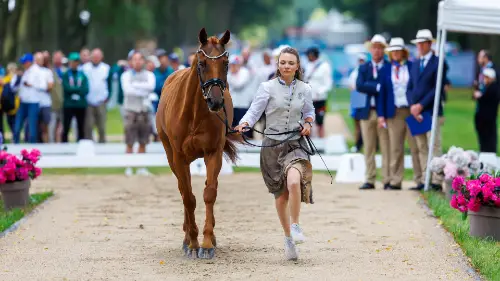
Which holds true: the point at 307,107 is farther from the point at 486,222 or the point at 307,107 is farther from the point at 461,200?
the point at 486,222

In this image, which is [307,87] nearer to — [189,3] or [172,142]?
[172,142]

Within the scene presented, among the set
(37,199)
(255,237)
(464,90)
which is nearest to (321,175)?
(37,199)

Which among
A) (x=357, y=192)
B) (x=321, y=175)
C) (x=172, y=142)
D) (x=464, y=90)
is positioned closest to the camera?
(x=172, y=142)

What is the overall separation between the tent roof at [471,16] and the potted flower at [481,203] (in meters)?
3.62

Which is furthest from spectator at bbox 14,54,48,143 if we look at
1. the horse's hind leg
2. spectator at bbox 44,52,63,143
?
the horse's hind leg

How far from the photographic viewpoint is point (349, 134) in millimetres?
31219

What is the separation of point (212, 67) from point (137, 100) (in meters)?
10.1

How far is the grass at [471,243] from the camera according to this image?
34.8ft

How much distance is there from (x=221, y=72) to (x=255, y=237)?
2422 millimetres

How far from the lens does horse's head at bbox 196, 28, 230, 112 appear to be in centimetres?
1090

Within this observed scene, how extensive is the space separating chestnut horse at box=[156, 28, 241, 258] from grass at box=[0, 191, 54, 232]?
2365 millimetres

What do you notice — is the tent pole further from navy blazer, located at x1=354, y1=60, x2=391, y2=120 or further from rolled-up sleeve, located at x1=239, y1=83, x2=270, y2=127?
rolled-up sleeve, located at x1=239, y1=83, x2=270, y2=127

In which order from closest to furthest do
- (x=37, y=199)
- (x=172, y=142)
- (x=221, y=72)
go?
(x=221, y=72) → (x=172, y=142) → (x=37, y=199)

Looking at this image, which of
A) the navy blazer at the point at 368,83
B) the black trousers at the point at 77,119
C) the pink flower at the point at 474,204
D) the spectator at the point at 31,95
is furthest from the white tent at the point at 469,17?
the spectator at the point at 31,95
